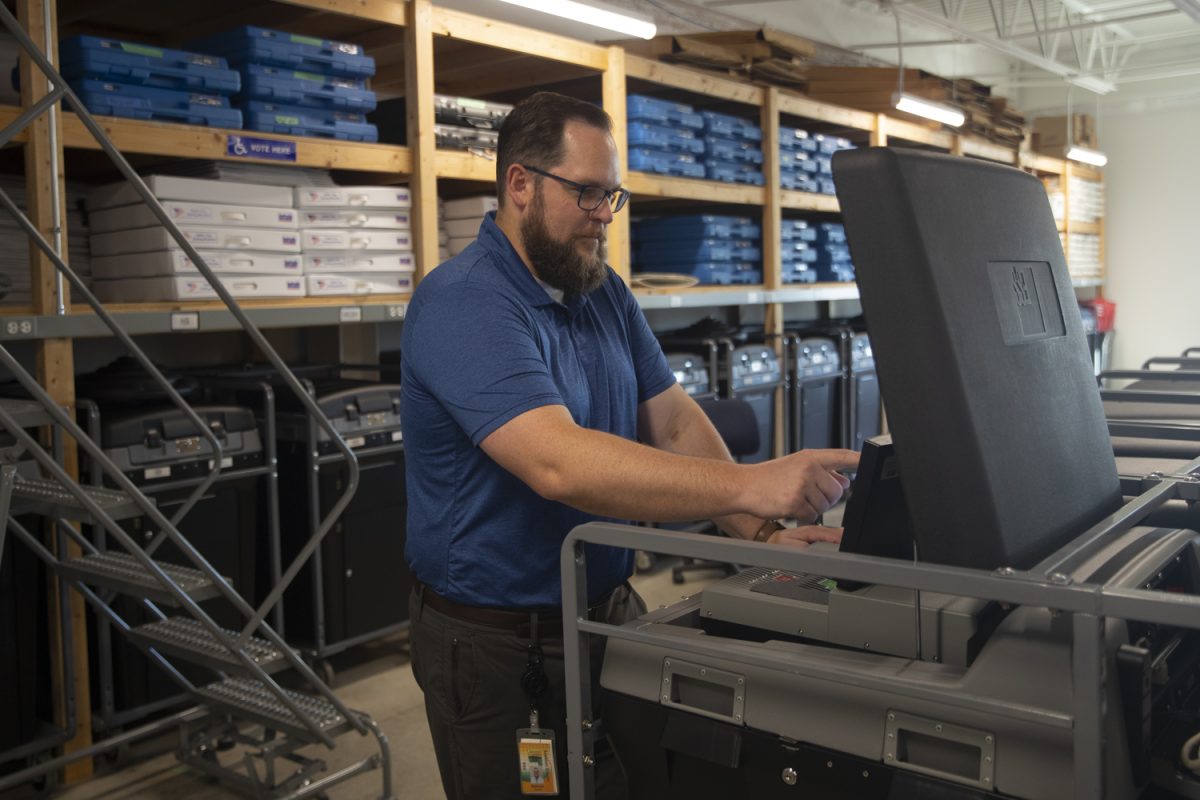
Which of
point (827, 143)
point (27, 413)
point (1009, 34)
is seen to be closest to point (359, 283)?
point (27, 413)

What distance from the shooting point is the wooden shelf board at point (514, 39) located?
4203mm

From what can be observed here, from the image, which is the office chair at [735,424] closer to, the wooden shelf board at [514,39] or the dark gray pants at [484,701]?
the wooden shelf board at [514,39]

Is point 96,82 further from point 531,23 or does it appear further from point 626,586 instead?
point 531,23

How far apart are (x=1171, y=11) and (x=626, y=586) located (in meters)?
9.97

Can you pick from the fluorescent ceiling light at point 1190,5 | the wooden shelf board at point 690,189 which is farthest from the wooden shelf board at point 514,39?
the fluorescent ceiling light at point 1190,5

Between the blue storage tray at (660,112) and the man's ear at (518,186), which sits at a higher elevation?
the blue storage tray at (660,112)

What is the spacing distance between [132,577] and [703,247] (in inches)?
157

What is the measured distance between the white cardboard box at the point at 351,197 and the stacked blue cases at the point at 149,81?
Answer: 37cm

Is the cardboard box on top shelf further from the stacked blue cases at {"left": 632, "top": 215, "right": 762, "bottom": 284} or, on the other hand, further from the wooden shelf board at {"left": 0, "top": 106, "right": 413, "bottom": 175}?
the wooden shelf board at {"left": 0, "top": 106, "right": 413, "bottom": 175}

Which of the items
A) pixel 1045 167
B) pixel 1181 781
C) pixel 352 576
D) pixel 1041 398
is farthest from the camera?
pixel 1045 167

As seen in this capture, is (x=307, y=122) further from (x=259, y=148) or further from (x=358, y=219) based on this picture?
(x=358, y=219)

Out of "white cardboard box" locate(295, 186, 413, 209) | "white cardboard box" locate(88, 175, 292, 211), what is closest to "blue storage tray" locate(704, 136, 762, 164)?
"white cardboard box" locate(295, 186, 413, 209)

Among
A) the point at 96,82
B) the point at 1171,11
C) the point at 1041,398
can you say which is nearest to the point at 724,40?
the point at 96,82

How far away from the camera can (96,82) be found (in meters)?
3.35
